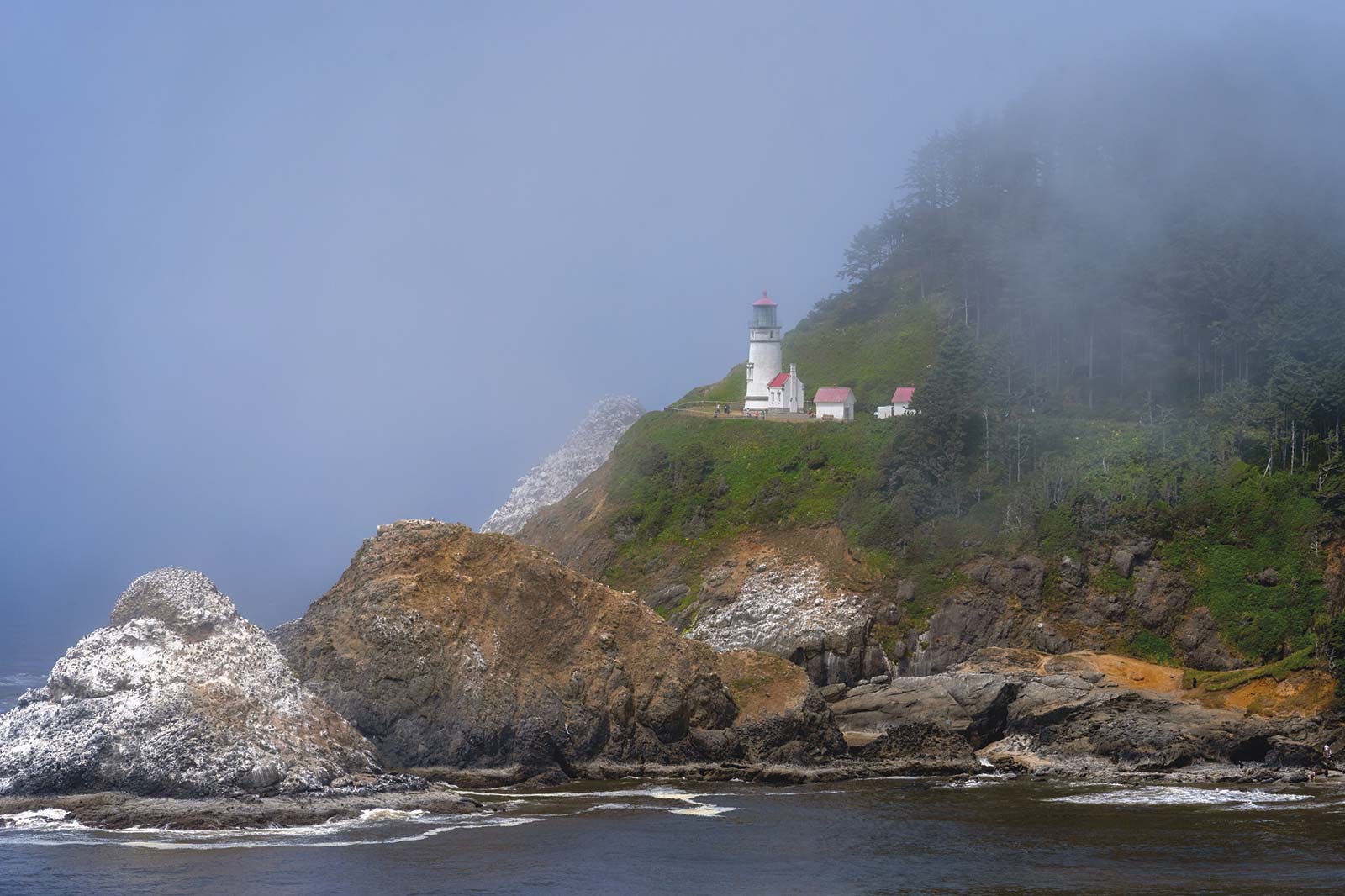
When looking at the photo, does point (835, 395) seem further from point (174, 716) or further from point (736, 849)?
point (174, 716)

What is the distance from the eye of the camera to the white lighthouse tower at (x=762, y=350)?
10456 cm

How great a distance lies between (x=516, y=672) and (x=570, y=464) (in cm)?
6279

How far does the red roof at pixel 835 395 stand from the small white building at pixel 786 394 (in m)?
3.02

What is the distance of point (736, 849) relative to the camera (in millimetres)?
43344

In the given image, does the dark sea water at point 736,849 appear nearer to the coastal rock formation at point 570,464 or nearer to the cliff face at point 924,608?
the cliff face at point 924,608

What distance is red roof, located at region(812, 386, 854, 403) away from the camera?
98.9 metres

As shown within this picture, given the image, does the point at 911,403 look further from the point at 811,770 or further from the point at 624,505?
the point at 811,770

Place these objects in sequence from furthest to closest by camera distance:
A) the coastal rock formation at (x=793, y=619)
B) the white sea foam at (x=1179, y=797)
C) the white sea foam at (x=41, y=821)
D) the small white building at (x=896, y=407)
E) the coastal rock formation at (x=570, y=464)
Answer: the coastal rock formation at (x=570, y=464)
the small white building at (x=896, y=407)
the coastal rock formation at (x=793, y=619)
the white sea foam at (x=1179, y=797)
the white sea foam at (x=41, y=821)

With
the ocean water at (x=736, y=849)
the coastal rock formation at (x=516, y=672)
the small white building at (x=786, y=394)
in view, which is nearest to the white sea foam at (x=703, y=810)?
the ocean water at (x=736, y=849)

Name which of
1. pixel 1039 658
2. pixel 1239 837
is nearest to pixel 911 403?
pixel 1039 658

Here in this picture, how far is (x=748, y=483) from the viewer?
9225cm

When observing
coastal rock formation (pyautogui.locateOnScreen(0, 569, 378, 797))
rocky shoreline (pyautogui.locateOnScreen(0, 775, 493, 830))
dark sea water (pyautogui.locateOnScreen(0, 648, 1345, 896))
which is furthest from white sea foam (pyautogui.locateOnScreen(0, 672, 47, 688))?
dark sea water (pyautogui.locateOnScreen(0, 648, 1345, 896))

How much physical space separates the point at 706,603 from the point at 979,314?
35.0 metres

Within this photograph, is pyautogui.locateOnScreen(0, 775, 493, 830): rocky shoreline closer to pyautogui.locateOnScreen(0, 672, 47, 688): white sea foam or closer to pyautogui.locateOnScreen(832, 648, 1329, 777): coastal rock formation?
pyautogui.locateOnScreen(832, 648, 1329, 777): coastal rock formation
